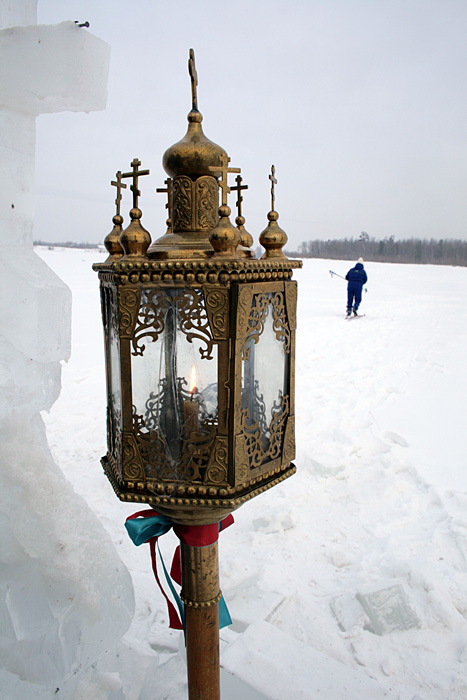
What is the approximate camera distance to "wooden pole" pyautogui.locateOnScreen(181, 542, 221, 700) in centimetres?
173

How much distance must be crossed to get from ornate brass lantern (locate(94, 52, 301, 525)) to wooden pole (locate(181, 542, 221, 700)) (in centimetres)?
19

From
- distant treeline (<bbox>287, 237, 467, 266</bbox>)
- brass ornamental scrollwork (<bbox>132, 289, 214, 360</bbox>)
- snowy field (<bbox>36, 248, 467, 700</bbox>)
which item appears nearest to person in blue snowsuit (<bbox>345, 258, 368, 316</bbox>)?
snowy field (<bbox>36, 248, 467, 700</bbox>)

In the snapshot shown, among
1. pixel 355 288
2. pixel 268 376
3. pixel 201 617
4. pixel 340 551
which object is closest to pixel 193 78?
pixel 268 376

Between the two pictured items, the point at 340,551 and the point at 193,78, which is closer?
the point at 193,78

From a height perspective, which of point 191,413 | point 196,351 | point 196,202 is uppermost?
point 196,202

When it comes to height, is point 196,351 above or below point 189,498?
above

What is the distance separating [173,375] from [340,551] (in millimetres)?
2225

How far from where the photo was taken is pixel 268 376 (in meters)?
1.63

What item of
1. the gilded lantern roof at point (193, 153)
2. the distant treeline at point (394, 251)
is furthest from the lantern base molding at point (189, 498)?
the distant treeline at point (394, 251)

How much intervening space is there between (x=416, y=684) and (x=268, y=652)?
73 cm

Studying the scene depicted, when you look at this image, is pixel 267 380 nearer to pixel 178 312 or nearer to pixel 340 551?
pixel 178 312

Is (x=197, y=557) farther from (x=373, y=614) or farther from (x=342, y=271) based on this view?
(x=342, y=271)

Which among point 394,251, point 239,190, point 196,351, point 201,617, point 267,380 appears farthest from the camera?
point 394,251

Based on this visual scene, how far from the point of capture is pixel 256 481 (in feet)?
4.99
